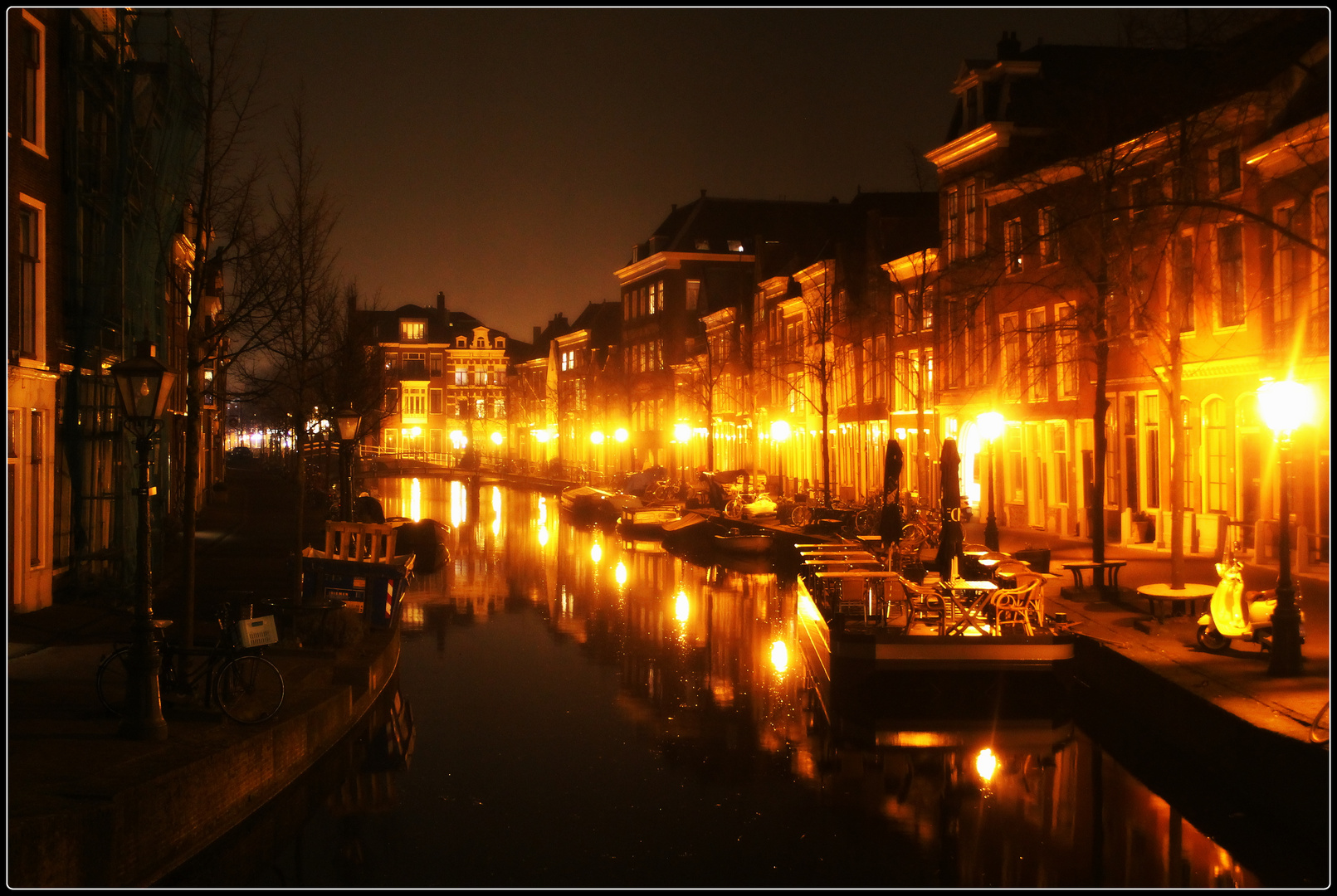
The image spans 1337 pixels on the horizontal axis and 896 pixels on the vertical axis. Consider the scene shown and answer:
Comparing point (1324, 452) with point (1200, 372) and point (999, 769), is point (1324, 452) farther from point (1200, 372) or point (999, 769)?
point (999, 769)

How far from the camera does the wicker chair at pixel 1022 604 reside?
1504 centimetres

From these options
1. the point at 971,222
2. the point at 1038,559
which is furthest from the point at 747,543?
the point at 1038,559

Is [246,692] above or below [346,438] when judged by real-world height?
below

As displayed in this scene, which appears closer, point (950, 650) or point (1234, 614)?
point (1234, 614)

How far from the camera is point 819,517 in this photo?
1292 inches

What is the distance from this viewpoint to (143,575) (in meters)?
10.6

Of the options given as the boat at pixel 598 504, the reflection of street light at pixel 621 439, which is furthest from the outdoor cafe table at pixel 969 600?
the reflection of street light at pixel 621 439

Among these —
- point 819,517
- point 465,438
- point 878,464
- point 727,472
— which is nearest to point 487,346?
point 465,438

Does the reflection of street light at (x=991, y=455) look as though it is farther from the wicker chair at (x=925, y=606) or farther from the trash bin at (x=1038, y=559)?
the wicker chair at (x=925, y=606)

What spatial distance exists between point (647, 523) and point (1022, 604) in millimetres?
25917

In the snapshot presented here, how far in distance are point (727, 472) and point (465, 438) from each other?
6537 centimetres

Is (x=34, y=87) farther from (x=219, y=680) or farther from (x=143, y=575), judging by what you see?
(x=219, y=680)

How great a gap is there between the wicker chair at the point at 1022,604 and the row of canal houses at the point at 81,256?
32.2 feet

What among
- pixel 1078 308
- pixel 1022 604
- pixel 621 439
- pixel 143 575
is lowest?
pixel 1022 604
